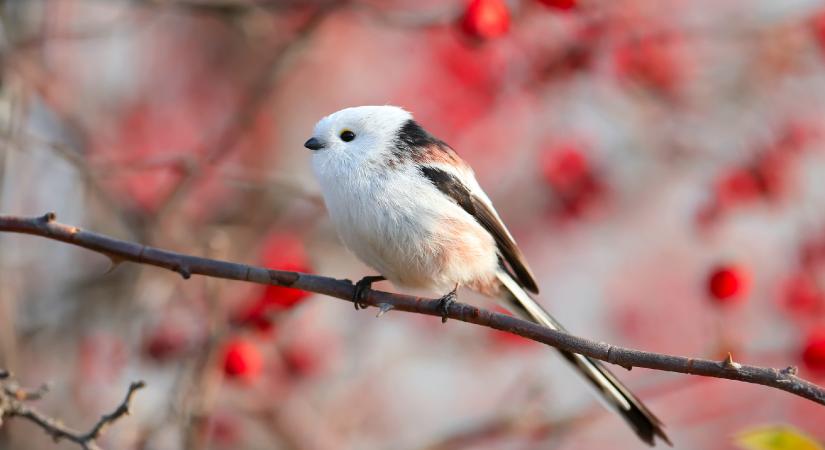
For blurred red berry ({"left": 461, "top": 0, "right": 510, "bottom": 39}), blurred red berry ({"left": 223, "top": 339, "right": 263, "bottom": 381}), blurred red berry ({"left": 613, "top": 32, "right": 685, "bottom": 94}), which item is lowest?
blurred red berry ({"left": 223, "top": 339, "right": 263, "bottom": 381})

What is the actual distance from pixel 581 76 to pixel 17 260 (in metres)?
2.69

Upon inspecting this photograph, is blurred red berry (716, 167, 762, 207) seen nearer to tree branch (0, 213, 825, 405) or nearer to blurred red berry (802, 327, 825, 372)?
blurred red berry (802, 327, 825, 372)

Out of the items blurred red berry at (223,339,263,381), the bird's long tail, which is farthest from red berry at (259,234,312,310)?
the bird's long tail

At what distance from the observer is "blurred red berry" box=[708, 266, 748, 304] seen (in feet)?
9.67

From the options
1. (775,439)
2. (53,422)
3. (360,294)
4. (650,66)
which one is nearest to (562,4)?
(650,66)

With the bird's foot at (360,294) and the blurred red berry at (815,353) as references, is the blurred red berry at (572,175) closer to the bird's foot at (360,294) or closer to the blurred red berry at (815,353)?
the blurred red berry at (815,353)

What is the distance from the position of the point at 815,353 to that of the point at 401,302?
1.67 meters

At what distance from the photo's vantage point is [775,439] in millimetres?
2012

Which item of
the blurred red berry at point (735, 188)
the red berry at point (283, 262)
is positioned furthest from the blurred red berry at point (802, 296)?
the red berry at point (283, 262)

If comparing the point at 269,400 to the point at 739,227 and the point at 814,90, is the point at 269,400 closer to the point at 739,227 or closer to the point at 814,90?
the point at 814,90

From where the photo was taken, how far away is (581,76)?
441 cm

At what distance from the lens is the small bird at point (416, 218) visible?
8.54 feet

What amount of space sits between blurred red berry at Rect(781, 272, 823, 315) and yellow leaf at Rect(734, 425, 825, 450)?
1.98 metres

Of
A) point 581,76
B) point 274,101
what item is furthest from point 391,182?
point 274,101
